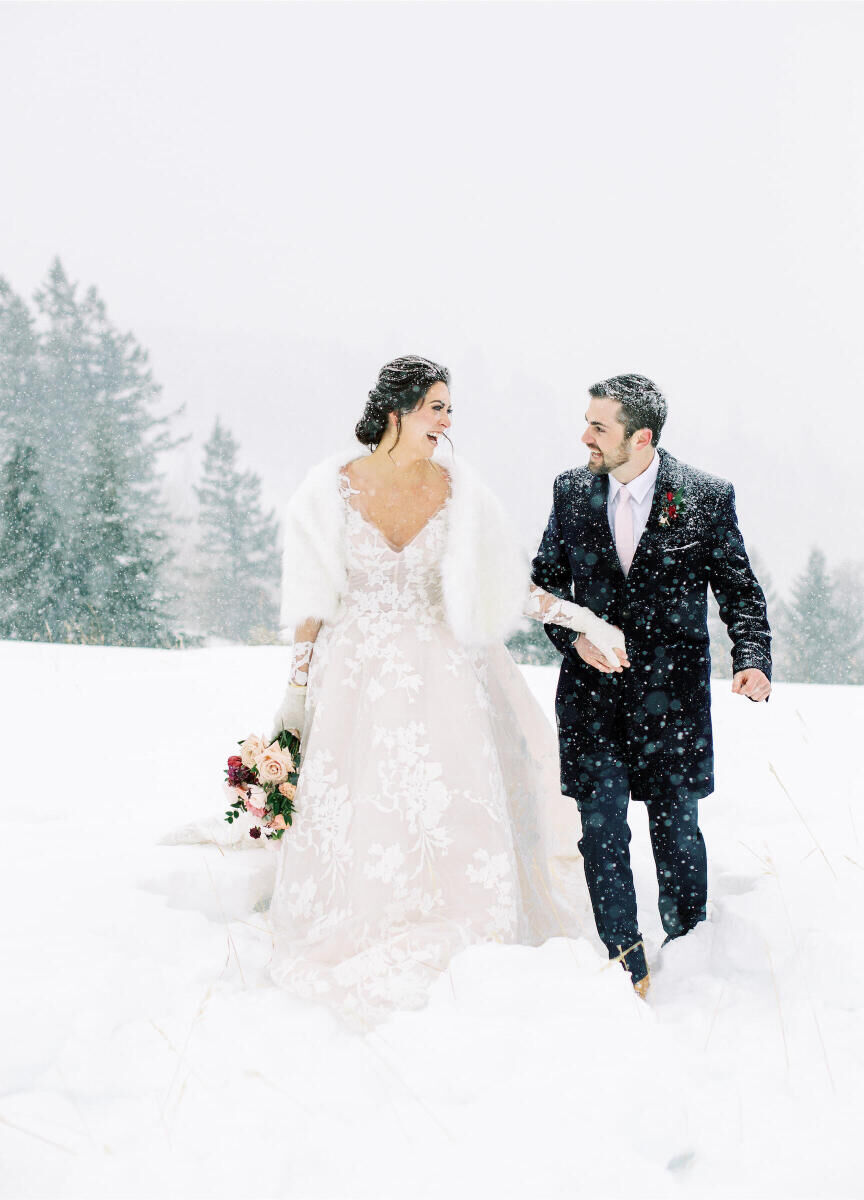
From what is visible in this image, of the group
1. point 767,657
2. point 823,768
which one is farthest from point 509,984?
point 823,768

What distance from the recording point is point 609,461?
322 cm

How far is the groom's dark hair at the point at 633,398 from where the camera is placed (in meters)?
3.12

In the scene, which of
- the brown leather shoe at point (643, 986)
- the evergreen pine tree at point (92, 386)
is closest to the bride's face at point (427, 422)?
the brown leather shoe at point (643, 986)

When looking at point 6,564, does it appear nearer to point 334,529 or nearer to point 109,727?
point 109,727

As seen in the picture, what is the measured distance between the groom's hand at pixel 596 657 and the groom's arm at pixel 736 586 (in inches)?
15.7

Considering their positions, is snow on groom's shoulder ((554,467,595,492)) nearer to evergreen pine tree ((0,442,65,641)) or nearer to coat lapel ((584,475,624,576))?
coat lapel ((584,475,624,576))

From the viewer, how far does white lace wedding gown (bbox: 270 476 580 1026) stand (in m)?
3.15

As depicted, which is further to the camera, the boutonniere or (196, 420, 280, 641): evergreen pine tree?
(196, 420, 280, 641): evergreen pine tree

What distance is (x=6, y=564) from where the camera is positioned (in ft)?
64.4

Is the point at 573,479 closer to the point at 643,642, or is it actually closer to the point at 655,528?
the point at 655,528

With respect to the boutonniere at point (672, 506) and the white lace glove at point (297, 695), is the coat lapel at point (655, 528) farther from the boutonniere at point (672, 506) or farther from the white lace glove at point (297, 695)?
the white lace glove at point (297, 695)

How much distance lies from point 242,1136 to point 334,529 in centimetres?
196

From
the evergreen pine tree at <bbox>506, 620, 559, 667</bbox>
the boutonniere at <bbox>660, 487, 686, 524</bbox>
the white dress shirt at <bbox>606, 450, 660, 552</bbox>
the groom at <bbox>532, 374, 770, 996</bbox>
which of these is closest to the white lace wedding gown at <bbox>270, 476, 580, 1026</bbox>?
the groom at <bbox>532, 374, 770, 996</bbox>

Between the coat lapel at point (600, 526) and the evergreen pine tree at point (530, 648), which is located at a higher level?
the coat lapel at point (600, 526)
